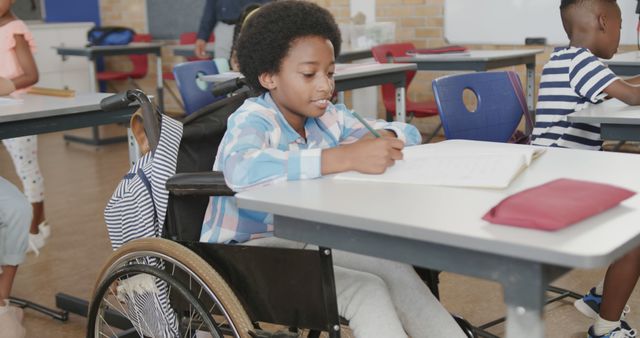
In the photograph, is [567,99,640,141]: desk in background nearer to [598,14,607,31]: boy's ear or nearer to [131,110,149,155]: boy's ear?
[598,14,607,31]: boy's ear

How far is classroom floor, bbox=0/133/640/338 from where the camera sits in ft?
8.14

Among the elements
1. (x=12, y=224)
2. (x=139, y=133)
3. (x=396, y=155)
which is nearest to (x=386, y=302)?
(x=396, y=155)

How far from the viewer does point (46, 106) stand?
2516 millimetres

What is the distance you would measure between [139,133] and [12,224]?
34.3 inches

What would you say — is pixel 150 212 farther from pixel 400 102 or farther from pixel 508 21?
pixel 508 21

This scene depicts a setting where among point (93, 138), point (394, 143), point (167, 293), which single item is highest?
point (394, 143)

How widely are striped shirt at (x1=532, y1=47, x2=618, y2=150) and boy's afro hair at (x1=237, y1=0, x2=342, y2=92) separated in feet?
3.16

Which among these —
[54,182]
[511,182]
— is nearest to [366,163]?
[511,182]

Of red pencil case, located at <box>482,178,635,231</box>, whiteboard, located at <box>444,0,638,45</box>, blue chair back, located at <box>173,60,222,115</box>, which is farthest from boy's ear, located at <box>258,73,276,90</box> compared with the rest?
whiteboard, located at <box>444,0,638,45</box>

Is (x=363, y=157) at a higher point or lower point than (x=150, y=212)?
higher

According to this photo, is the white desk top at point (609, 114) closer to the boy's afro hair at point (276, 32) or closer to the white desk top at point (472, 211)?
the white desk top at point (472, 211)

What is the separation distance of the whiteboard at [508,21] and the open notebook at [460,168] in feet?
12.2

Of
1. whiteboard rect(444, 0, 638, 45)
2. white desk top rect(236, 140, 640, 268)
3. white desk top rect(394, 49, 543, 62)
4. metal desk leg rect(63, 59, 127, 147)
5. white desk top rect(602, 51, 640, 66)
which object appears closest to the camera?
white desk top rect(236, 140, 640, 268)

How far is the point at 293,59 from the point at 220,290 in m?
0.49
